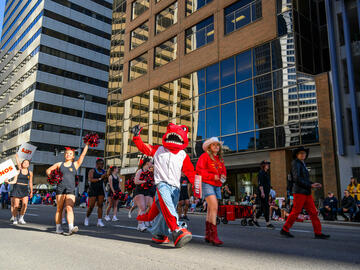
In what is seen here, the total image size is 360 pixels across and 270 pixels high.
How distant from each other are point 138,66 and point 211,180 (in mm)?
28663

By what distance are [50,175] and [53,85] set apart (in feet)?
153

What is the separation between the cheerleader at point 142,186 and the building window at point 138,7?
2830 cm

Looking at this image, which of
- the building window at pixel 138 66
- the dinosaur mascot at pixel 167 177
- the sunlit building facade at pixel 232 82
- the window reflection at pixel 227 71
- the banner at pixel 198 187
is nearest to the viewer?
the dinosaur mascot at pixel 167 177

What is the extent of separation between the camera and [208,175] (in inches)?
232

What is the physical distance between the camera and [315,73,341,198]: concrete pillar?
711 inches

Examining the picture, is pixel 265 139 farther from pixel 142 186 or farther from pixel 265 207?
pixel 142 186

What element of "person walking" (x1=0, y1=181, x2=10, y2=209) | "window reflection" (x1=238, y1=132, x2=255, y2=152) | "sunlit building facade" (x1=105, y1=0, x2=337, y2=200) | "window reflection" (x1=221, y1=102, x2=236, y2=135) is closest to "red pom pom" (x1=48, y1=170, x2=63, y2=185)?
"person walking" (x1=0, y1=181, x2=10, y2=209)

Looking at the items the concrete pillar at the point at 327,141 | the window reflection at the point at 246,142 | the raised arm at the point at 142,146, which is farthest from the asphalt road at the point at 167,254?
the window reflection at the point at 246,142

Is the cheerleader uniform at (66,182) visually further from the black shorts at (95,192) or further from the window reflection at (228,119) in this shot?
the window reflection at (228,119)

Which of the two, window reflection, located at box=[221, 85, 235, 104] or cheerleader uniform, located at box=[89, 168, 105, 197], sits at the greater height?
window reflection, located at box=[221, 85, 235, 104]

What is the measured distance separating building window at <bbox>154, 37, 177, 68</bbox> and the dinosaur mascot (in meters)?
23.7

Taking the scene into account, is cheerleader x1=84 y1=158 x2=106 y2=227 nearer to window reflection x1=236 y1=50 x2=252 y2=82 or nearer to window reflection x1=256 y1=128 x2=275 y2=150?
window reflection x1=256 y1=128 x2=275 y2=150

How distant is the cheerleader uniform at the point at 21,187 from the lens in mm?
9883

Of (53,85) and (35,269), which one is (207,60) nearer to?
(35,269)
